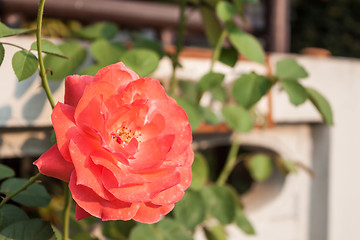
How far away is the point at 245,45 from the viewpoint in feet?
3.74

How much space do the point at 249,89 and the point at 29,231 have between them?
24.4 inches

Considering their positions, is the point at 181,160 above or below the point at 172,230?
above

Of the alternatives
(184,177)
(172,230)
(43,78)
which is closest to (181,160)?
(184,177)

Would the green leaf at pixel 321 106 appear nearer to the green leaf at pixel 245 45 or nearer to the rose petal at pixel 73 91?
the green leaf at pixel 245 45

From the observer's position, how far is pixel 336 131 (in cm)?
197

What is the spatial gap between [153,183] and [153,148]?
5 centimetres

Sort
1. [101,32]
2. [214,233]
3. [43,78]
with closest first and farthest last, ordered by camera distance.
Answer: [43,78] → [101,32] → [214,233]

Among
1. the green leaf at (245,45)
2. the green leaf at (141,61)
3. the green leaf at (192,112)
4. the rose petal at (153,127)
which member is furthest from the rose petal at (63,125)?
the green leaf at (245,45)

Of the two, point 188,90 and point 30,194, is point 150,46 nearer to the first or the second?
point 188,90

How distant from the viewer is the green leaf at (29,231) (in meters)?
0.67

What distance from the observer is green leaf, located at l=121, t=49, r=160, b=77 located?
99 centimetres

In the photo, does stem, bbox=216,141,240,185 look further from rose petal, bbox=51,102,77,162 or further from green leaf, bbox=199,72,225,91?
rose petal, bbox=51,102,77,162

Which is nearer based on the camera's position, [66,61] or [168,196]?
[168,196]

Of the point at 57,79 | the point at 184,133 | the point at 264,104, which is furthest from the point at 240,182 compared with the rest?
the point at 184,133
